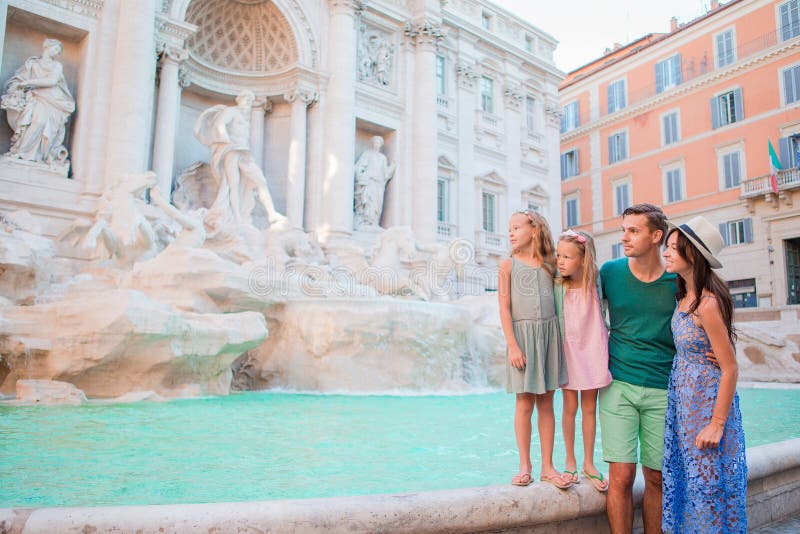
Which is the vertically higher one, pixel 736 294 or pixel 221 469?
pixel 736 294

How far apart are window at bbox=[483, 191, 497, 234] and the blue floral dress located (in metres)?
19.0

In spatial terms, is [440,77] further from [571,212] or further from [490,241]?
[571,212]

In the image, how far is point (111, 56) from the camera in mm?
12469

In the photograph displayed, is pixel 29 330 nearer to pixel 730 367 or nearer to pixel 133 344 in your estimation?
pixel 133 344

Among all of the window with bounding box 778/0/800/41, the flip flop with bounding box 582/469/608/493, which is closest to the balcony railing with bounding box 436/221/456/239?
the window with bounding box 778/0/800/41

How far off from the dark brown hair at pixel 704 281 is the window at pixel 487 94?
19.8 meters

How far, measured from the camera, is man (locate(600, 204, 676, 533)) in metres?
2.25

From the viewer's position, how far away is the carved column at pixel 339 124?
15555 mm

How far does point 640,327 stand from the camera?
2.35 metres

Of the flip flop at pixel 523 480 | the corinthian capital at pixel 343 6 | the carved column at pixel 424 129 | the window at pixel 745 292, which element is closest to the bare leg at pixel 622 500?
the flip flop at pixel 523 480

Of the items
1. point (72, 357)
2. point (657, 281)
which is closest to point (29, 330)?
point (72, 357)

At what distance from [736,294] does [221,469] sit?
69.7 feet

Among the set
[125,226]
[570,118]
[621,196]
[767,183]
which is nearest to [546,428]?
[125,226]

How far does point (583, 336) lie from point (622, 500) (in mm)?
590
